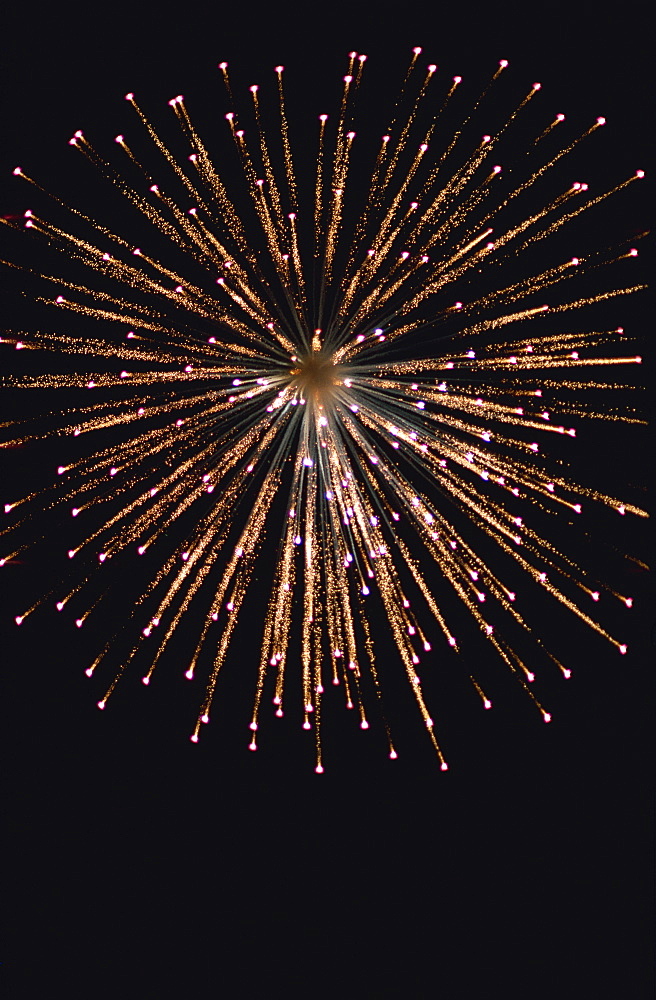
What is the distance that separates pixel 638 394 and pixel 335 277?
5.07 ft

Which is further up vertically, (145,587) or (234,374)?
(234,374)

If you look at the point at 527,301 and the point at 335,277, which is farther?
the point at 527,301

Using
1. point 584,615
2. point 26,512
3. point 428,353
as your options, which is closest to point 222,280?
point 428,353

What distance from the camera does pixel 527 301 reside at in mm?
3826

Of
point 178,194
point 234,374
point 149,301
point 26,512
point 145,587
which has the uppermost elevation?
point 178,194

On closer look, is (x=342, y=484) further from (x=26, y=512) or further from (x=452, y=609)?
(x=26, y=512)

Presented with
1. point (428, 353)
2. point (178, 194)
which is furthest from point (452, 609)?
point (178, 194)

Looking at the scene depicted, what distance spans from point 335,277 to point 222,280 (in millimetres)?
435

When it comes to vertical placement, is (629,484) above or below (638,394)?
below

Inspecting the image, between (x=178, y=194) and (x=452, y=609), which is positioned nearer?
(x=178, y=194)

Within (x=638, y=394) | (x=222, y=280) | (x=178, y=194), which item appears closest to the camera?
(x=222, y=280)

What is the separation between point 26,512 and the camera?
4.27 metres

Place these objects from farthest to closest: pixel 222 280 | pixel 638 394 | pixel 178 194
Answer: pixel 638 394 < pixel 178 194 < pixel 222 280

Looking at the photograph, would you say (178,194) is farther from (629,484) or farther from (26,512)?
(629,484)
